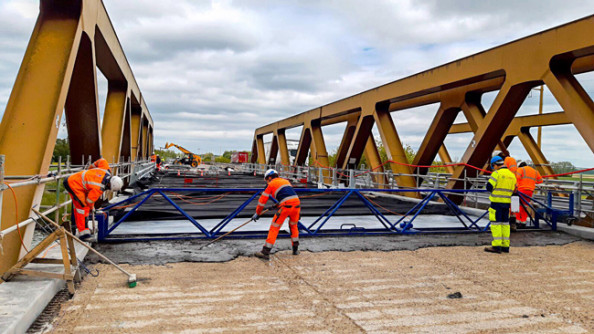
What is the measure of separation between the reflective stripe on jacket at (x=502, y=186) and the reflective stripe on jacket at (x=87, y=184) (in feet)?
23.9

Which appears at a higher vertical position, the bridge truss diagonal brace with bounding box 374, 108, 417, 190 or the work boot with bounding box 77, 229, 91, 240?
the bridge truss diagonal brace with bounding box 374, 108, 417, 190

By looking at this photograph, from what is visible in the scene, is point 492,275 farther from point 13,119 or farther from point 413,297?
point 13,119

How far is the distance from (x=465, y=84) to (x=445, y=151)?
1429 cm

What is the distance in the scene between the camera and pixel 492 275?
6.44 m

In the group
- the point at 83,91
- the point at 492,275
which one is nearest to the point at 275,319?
the point at 492,275

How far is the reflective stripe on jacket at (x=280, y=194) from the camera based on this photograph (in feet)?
24.7

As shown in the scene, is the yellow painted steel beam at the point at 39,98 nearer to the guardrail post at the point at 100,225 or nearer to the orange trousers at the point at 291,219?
the guardrail post at the point at 100,225

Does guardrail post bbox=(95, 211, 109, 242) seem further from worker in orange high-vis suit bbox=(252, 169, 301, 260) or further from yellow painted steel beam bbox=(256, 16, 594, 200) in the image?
yellow painted steel beam bbox=(256, 16, 594, 200)

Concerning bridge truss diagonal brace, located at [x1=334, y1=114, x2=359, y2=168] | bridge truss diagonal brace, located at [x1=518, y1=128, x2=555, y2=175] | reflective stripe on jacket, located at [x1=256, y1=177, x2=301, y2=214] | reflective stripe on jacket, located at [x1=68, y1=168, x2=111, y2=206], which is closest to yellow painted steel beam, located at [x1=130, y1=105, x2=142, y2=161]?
bridge truss diagonal brace, located at [x1=334, y1=114, x2=359, y2=168]

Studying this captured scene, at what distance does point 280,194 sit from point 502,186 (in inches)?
177

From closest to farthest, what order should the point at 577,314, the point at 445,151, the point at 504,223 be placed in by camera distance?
1. the point at 577,314
2. the point at 504,223
3. the point at 445,151

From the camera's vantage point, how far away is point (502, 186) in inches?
332

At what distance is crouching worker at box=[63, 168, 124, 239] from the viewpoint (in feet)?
22.2

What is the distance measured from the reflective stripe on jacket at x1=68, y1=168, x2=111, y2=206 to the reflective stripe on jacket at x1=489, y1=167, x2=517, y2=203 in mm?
7288
